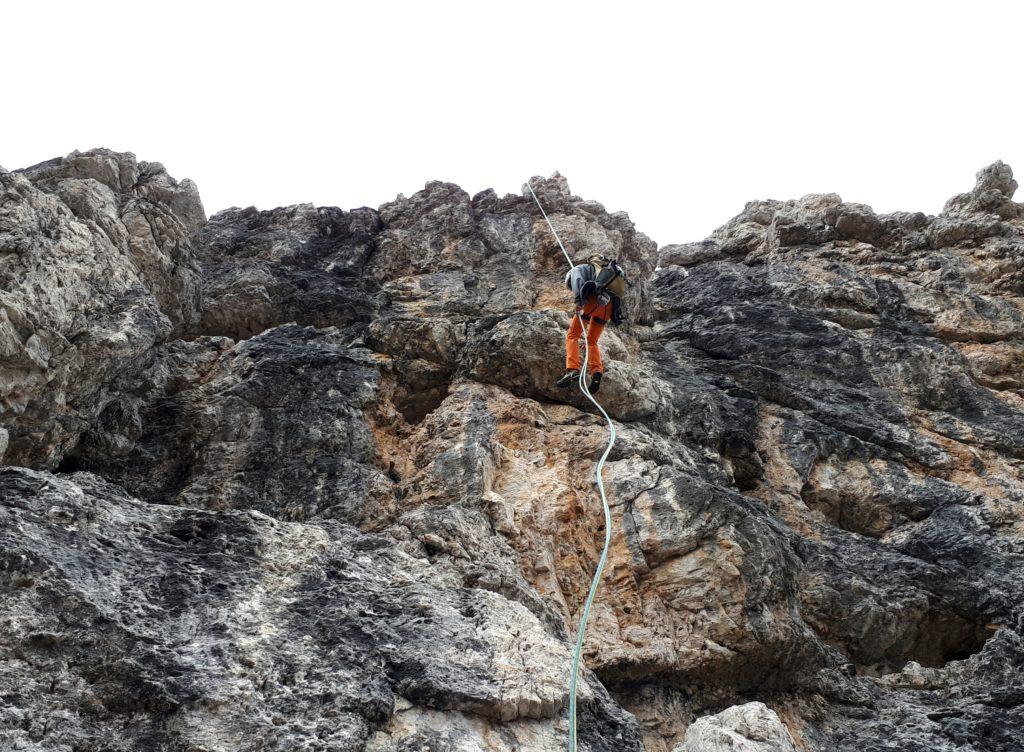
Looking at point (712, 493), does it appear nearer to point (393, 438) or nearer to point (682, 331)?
point (393, 438)

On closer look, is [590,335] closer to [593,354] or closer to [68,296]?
[593,354]

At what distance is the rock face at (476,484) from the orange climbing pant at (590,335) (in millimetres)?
453

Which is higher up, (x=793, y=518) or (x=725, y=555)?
(x=793, y=518)

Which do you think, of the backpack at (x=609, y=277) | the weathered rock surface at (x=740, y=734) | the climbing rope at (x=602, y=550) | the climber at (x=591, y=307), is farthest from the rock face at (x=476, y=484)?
the backpack at (x=609, y=277)

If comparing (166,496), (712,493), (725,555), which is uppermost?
(712,493)

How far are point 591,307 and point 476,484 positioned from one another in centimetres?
271

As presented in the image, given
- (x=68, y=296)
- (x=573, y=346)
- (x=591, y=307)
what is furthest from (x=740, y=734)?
(x=68, y=296)

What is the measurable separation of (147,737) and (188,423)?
510cm

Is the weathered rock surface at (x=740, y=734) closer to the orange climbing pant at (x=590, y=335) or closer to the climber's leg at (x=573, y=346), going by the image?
the orange climbing pant at (x=590, y=335)

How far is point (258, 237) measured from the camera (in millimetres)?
12219

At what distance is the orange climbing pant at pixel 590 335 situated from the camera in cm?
895

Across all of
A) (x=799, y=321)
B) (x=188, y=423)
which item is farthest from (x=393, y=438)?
(x=799, y=321)

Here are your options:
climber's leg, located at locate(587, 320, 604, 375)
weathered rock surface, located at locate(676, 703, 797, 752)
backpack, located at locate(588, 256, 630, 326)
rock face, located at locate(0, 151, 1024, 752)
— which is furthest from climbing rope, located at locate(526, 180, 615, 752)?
weathered rock surface, located at locate(676, 703, 797, 752)

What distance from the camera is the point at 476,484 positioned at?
7836 millimetres
